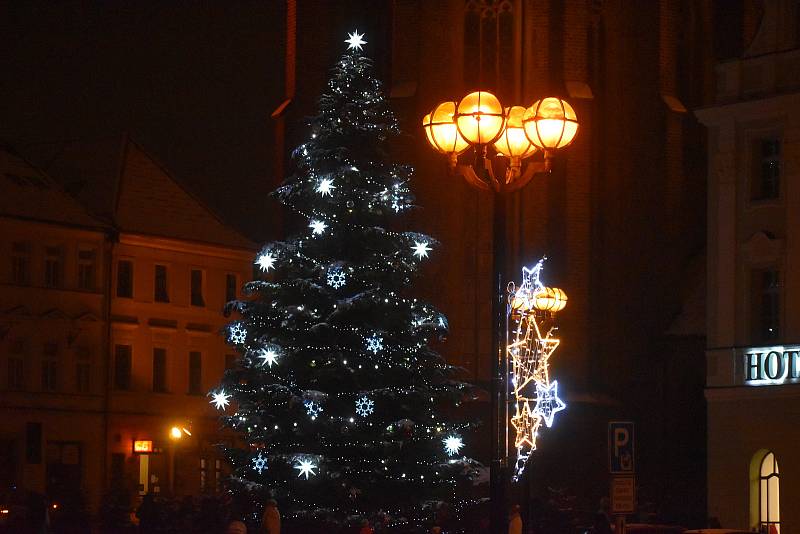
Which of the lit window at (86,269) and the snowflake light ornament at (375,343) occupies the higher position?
the lit window at (86,269)

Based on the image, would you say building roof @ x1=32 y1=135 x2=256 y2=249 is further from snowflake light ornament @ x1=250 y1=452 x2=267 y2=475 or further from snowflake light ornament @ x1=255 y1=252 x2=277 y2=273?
snowflake light ornament @ x1=250 y1=452 x2=267 y2=475

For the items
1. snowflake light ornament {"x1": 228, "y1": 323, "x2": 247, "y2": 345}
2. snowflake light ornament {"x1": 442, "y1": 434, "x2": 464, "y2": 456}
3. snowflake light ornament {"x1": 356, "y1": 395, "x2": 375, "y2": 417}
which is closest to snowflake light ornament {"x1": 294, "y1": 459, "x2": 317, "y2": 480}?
snowflake light ornament {"x1": 356, "y1": 395, "x2": 375, "y2": 417}

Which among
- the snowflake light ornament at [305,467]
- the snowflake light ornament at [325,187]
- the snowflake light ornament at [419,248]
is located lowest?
the snowflake light ornament at [305,467]

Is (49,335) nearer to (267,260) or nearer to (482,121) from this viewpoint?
(267,260)

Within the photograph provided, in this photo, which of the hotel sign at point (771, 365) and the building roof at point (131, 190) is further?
the building roof at point (131, 190)

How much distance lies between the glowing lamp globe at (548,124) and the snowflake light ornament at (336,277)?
873cm

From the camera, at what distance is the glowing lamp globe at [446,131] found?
69.8ft

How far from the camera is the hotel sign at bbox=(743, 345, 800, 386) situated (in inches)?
1484

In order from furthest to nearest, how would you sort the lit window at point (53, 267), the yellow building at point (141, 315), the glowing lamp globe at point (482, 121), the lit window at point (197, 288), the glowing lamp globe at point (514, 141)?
1. the lit window at point (197, 288)
2. the lit window at point (53, 267)
3. the yellow building at point (141, 315)
4. the glowing lamp globe at point (514, 141)
5. the glowing lamp globe at point (482, 121)

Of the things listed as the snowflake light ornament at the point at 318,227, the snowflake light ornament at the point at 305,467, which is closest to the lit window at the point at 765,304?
the snowflake light ornament at the point at 318,227

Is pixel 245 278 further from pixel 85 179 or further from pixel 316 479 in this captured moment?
pixel 316 479

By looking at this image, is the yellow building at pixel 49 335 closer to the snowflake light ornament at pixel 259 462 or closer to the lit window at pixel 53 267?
the lit window at pixel 53 267

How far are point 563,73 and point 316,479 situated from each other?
20235 mm

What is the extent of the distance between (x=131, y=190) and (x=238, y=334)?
36.1 meters
